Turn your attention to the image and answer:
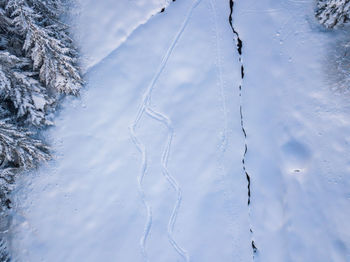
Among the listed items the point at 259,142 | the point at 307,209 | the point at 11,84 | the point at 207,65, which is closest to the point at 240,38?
the point at 207,65

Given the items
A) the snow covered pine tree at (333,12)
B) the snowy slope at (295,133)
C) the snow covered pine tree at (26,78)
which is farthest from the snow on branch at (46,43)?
Result: the snow covered pine tree at (333,12)

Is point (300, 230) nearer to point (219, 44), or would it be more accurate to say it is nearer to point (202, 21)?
point (219, 44)

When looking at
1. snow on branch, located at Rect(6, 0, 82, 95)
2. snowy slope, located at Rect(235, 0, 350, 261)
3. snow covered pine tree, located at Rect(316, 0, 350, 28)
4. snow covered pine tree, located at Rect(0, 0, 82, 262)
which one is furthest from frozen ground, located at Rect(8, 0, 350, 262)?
snow on branch, located at Rect(6, 0, 82, 95)

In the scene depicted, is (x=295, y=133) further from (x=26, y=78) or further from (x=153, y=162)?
(x=26, y=78)

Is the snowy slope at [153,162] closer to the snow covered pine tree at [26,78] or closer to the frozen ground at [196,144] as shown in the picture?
the frozen ground at [196,144]

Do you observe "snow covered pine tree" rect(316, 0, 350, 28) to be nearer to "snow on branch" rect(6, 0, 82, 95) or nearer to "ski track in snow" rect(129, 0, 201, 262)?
"ski track in snow" rect(129, 0, 201, 262)
